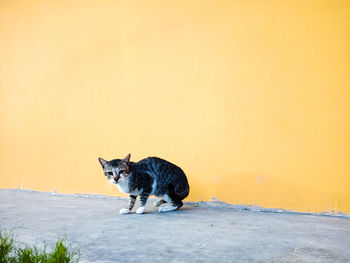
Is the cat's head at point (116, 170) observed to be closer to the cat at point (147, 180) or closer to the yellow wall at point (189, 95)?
the cat at point (147, 180)

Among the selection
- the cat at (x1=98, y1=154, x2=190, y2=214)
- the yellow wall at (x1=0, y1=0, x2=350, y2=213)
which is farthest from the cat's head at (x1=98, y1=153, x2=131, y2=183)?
the yellow wall at (x1=0, y1=0, x2=350, y2=213)

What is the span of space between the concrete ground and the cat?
4.8 inches

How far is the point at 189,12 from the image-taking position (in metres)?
2.92

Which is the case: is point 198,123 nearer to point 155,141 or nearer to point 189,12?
point 155,141

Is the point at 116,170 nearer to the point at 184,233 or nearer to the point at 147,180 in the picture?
the point at 147,180

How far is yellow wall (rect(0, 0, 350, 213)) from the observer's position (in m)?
2.38

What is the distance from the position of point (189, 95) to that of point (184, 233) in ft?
4.65

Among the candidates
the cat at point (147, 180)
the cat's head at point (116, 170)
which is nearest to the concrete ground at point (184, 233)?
the cat at point (147, 180)

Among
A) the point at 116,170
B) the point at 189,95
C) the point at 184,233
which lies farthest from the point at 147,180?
the point at 189,95

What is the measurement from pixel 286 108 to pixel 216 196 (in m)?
0.93

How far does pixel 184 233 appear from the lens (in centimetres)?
177

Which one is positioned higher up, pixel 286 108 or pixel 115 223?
pixel 286 108

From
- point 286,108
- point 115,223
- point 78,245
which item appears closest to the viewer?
point 78,245

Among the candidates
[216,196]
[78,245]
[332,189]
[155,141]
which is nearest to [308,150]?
[332,189]
